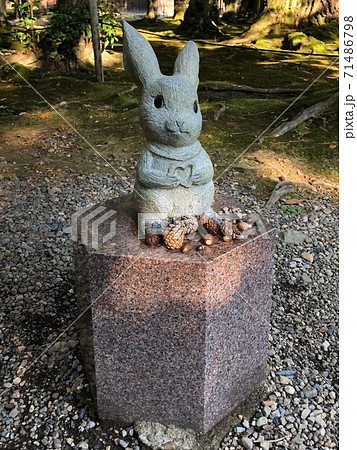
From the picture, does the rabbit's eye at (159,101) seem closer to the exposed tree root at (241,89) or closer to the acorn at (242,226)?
the acorn at (242,226)

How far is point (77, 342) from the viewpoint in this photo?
3.01m

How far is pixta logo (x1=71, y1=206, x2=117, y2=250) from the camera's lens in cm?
225

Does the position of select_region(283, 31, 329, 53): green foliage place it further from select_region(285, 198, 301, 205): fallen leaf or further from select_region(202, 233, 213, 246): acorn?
select_region(202, 233, 213, 246): acorn

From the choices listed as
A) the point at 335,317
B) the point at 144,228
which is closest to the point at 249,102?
the point at 335,317

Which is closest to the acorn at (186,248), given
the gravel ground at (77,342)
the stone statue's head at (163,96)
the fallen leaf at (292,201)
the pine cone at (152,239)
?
the pine cone at (152,239)

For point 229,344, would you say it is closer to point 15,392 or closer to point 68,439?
point 68,439

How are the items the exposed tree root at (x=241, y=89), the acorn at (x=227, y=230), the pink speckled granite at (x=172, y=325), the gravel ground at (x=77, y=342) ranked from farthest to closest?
the exposed tree root at (x=241, y=89) < the gravel ground at (x=77, y=342) < the acorn at (x=227, y=230) < the pink speckled granite at (x=172, y=325)

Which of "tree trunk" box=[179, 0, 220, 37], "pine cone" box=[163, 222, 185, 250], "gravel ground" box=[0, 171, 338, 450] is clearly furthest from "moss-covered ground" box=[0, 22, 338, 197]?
"tree trunk" box=[179, 0, 220, 37]

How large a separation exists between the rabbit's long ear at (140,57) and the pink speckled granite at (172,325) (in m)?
0.74

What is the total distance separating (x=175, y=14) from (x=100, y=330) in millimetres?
18952

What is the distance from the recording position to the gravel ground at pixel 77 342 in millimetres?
2443

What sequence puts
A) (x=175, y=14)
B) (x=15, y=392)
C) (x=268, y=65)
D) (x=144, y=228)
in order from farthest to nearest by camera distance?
(x=175, y=14), (x=268, y=65), (x=15, y=392), (x=144, y=228)

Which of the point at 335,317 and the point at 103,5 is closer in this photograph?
the point at 335,317

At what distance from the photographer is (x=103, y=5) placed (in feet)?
29.4
